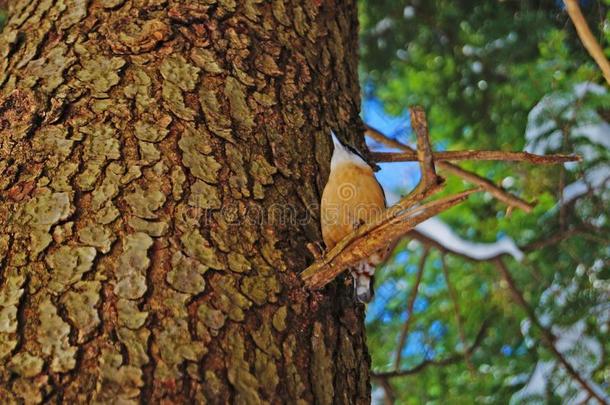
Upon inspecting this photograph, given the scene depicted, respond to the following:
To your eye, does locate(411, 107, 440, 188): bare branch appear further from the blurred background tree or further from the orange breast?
the blurred background tree

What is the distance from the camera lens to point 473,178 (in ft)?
8.77

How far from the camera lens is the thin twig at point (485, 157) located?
202 cm

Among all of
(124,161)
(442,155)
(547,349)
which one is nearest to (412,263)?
(547,349)

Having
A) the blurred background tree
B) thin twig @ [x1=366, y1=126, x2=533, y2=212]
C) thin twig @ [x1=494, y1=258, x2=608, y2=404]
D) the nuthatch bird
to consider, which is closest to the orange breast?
the nuthatch bird

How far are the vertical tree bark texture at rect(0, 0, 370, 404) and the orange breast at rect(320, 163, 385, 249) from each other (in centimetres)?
4

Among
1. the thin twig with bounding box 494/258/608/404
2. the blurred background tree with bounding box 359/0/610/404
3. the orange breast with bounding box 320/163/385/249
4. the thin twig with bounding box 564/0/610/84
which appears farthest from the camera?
the blurred background tree with bounding box 359/0/610/404

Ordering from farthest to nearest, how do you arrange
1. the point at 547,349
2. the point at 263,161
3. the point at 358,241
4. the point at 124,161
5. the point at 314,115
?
the point at 547,349 → the point at 314,115 → the point at 263,161 → the point at 124,161 → the point at 358,241

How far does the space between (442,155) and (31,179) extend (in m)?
1.20

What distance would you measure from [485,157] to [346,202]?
441mm

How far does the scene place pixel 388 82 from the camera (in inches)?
172

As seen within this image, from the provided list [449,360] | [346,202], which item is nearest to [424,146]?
[346,202]

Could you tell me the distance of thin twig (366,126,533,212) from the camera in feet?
8.46

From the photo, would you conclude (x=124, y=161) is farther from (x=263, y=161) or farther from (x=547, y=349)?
(x=547, y=349)

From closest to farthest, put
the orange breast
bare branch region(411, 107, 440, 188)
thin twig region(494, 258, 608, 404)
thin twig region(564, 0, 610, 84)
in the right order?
bare branch region(411, 107, 440, 188) → thin twig region(564, 0, 610, 84) → the orange breast → thin twig region(494, 258, 608, 404)
